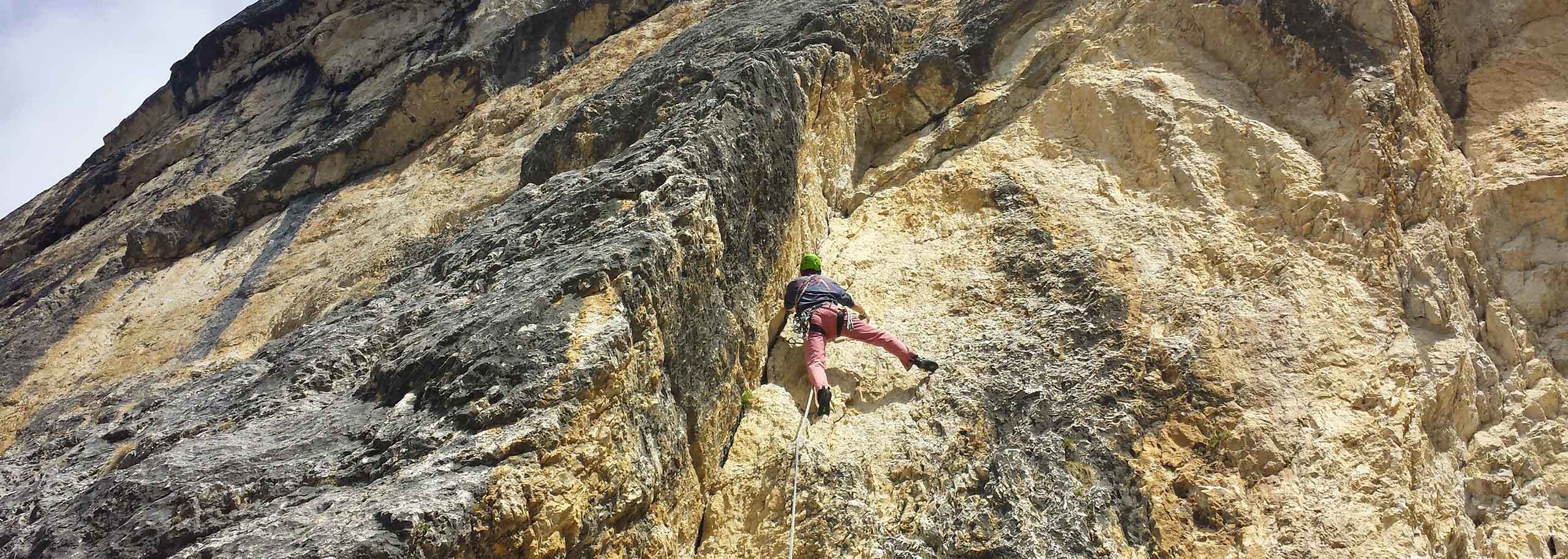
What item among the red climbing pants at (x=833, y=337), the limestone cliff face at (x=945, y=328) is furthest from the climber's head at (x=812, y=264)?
the red climbing pants at (x=833, y=337)

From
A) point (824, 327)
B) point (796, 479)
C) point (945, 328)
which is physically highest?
point (824, 327)

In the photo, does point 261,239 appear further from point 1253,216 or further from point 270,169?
point 1253,216

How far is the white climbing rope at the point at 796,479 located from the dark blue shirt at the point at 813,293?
0.68 metres

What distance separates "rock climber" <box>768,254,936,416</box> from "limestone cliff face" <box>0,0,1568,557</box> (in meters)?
0.15

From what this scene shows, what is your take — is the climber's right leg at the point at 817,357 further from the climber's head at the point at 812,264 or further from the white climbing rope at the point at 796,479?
the climber's head at the point at 812,264

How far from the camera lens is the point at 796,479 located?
4.71 meters

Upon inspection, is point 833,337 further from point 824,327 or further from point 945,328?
point 945,328

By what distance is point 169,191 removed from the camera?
13.3 metres

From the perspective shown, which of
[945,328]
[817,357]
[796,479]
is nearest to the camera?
[796,479]

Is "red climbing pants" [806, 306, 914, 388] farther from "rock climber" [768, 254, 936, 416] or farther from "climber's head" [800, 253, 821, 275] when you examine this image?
"climber's head" [800, 253, 821, 275]

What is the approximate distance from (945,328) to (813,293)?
3.20 feet

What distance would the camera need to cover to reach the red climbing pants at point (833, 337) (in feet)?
18.3

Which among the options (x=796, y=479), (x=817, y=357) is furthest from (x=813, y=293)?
(x=796, y=479)

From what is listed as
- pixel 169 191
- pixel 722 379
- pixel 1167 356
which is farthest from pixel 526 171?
pixel 169 191
